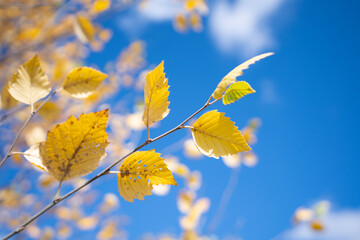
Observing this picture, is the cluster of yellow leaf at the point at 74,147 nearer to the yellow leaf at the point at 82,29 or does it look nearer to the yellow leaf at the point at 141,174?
the yellow leaf at the point at 141,174

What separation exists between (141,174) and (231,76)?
0.63 ft

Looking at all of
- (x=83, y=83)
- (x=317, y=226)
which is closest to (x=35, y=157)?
(x=83, y=83)

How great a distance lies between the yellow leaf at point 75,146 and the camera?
290 mm

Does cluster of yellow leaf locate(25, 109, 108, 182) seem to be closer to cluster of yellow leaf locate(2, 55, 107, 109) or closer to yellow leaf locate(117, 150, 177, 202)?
yellow leaf locate(117, 150, 177, 202)

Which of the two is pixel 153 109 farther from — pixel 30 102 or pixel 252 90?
pixel 30 102

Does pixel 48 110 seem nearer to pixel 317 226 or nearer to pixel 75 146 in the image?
pixel 75 146

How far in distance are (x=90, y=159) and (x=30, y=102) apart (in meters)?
0.20

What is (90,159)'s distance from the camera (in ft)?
1.03

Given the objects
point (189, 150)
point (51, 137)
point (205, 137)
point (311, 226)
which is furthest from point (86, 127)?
point (311, 226)

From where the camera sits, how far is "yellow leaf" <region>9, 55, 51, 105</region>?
1.30ft

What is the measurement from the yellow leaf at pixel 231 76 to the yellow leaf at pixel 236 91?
0.01 m

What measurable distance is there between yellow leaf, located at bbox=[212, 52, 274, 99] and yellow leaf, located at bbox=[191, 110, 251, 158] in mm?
29

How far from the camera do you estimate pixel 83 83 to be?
0.47 metres

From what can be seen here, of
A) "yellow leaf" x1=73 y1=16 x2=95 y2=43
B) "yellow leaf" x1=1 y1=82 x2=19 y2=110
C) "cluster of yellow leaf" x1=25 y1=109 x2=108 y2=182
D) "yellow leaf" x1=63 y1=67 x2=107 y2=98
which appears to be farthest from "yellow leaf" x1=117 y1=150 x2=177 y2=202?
"yellow leaf" x1=73 y1=16 x2=95 y2=43
